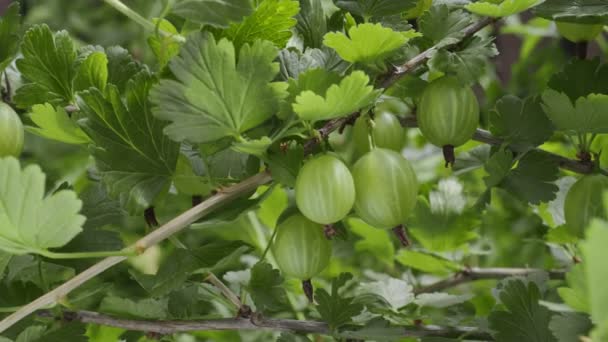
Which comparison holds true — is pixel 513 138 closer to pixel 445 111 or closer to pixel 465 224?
pixel 445 111

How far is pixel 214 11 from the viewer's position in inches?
9.6

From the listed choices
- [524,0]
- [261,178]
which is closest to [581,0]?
[524,0]

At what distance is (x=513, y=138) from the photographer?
1.11 ft

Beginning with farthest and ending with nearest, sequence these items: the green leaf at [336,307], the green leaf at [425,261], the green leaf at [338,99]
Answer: the green leaf at [425,261] → the green leaf at [336,307] → the green leaf at [338,99]

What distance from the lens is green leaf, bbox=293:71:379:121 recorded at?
0.80ft

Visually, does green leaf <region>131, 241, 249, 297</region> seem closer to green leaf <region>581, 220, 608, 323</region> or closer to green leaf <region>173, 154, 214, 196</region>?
green leaf <region>173, 154, 214, 196</region>

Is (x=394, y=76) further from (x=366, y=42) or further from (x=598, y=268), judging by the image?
(x=598, y=268)

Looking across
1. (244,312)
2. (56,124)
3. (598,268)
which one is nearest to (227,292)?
(244,312)

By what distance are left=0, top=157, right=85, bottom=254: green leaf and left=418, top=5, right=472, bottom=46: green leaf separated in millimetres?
153

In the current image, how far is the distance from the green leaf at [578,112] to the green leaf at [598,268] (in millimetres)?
168

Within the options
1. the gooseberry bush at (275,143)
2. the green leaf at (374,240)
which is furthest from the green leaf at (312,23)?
the green leaf at (374,240)

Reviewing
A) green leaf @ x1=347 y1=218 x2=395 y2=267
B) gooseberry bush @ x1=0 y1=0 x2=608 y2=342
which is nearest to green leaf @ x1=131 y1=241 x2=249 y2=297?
gooseberry bush @ x1=0 y1=0 x2=608 y2=342

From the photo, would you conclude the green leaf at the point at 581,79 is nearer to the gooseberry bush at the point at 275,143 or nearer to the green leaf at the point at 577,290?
the gooseberry bush at the point at 275,143

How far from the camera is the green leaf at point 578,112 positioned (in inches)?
11.6
